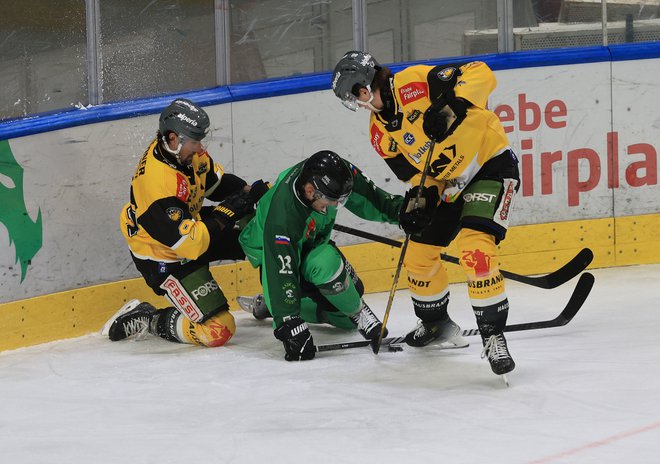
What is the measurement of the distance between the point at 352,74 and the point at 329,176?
1.43ft

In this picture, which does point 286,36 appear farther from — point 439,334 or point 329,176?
point 439,334

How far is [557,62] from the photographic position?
507 centimetres

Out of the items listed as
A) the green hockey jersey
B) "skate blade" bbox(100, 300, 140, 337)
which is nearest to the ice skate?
the green hockey jersey

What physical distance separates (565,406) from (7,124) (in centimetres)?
253

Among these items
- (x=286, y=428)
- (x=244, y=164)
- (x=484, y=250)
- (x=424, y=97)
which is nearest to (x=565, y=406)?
(x=484, y=250)

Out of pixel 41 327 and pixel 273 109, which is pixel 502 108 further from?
pixel 41 327

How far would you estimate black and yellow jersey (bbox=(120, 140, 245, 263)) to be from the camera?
3.94m

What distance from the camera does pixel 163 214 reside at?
3934 millimetres

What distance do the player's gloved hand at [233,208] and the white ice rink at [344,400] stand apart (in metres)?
0.53

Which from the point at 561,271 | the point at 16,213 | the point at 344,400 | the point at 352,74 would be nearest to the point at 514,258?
the point at 561,271

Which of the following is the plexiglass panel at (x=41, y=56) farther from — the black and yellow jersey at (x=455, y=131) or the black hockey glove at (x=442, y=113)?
the black hockey glove at (x=442, y=113)

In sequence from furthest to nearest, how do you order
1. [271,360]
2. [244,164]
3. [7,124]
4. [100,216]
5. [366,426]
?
[244,164] → [100,216] → [7,124] → [271,360] → [366,426]

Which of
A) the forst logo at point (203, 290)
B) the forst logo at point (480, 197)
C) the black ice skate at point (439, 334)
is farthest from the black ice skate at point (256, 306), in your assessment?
the forst logo at point (480, 197)

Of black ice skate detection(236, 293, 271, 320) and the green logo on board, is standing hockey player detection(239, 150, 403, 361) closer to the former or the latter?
black ice skate detection(236, 293, 271, 320)
